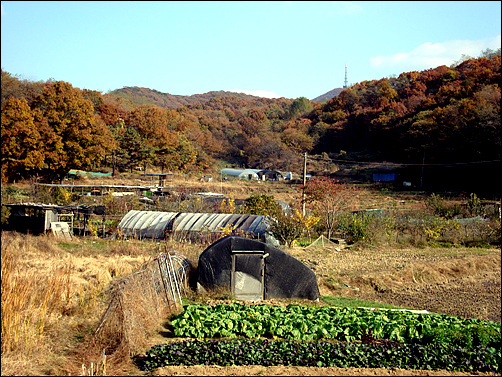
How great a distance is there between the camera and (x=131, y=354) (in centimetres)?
762

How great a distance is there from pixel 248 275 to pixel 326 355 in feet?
14.1

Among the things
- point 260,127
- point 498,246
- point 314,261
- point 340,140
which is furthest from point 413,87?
point 314,261

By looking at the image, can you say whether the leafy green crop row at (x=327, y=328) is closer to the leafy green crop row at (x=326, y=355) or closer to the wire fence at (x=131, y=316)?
the leafy green crop row at (x=326, y=355)

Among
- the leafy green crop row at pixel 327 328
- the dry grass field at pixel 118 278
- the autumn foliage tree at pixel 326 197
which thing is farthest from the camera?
the autumn foliage tree at pixel 326 197

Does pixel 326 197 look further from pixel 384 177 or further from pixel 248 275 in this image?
pixel 384 177

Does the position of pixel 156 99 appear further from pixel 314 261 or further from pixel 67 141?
pixel 314 261

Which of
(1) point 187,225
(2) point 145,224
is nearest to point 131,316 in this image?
(1) point 187,225

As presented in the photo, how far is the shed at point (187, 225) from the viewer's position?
19228mm

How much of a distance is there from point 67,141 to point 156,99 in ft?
285

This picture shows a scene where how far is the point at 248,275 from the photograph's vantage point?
11859 mm

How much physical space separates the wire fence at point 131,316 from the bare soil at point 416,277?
1.71 ft

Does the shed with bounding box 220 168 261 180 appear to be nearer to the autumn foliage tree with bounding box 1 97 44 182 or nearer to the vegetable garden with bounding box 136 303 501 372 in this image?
the autumn foliage tree with bounding box 1 97 44 182

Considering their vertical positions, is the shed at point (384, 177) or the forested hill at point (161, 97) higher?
the forested hill at point (161, 97)

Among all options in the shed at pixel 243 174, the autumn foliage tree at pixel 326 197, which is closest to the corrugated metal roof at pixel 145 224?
the autumn foliage tree at pixel 326 197
